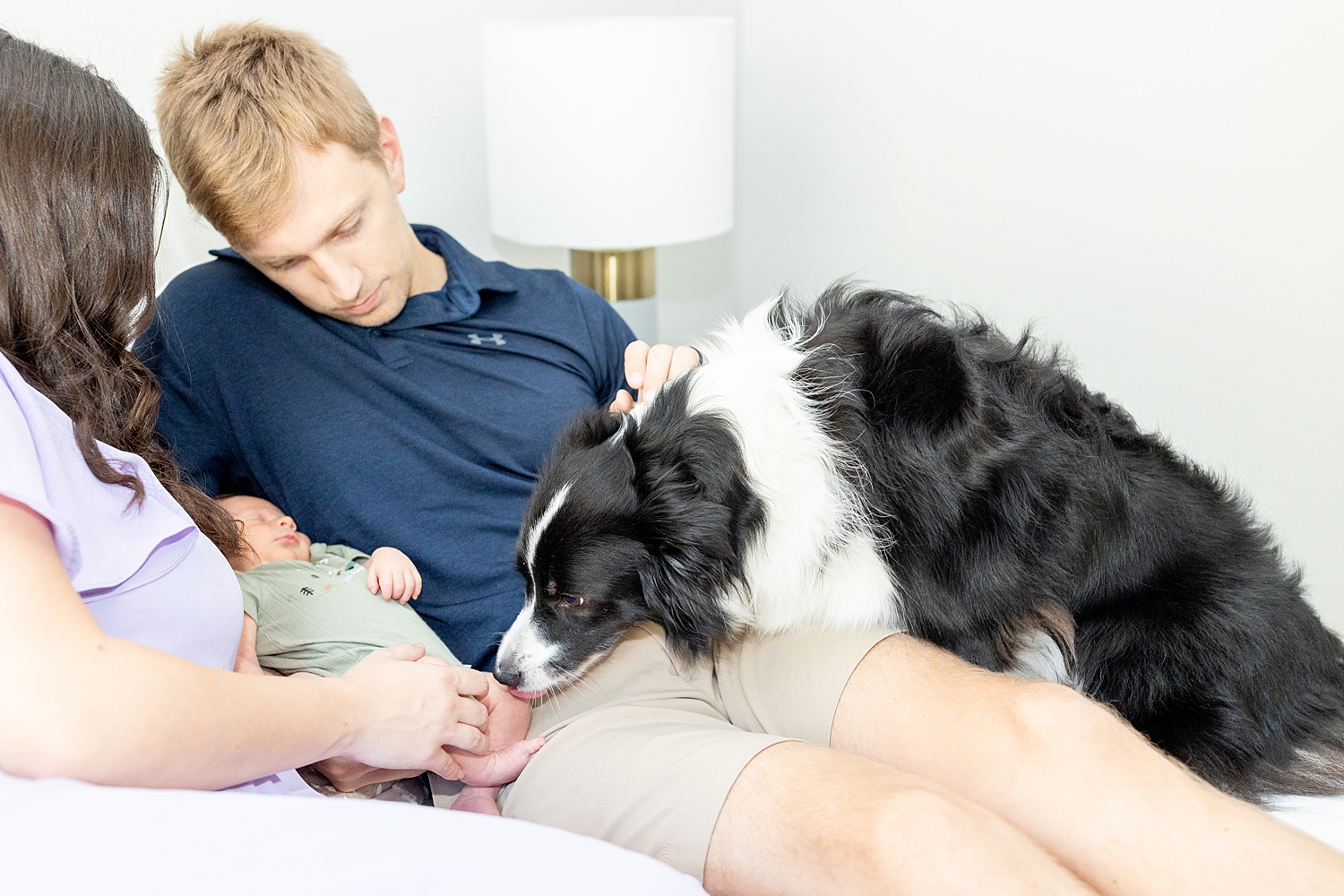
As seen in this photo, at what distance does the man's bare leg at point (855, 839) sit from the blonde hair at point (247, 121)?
1129 millimetres

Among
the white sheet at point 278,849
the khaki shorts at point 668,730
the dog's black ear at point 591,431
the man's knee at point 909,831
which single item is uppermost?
the dog's black ear at point 591,431

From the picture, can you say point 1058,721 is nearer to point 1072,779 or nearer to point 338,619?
point 1072,779

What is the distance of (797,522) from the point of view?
135 centimetres

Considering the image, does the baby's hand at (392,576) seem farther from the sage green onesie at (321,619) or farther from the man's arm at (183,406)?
the man's arm at (183,406)

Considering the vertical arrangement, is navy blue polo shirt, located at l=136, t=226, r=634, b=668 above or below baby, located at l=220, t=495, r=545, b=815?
above

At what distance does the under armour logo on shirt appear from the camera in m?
1.79

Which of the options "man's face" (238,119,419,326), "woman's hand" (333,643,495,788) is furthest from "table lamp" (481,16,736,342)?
"woman's hand" (333,643,495,788)

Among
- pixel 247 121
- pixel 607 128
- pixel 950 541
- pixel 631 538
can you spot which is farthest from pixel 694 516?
pixel 607 128

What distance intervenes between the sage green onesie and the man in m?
0.11

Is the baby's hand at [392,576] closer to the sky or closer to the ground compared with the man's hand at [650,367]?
closer to the ground

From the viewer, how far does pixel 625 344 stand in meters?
2.00

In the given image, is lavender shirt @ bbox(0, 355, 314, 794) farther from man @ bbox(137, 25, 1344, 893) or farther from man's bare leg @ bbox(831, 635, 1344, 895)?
man's bare leg @ bbox(831, 635, 1344, 895)

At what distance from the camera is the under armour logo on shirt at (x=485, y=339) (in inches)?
70.5

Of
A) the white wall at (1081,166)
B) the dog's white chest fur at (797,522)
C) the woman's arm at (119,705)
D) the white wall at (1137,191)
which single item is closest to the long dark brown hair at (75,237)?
the woman's arm at (119,705)
